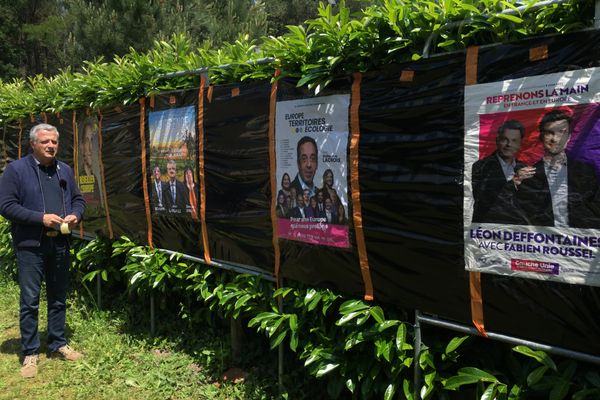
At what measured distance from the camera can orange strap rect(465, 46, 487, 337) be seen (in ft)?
7.68

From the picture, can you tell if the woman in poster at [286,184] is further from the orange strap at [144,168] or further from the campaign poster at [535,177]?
the orange strap at [144,168]

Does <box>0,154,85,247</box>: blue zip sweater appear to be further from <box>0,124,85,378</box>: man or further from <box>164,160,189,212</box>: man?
<box>164,160,189,212</box>: man

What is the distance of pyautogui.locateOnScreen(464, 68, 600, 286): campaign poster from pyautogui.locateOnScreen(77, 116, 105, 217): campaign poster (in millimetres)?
4274

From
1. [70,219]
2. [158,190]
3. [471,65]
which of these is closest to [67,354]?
[70,219]

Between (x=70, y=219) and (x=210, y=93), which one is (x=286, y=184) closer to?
(x=210, y=93)

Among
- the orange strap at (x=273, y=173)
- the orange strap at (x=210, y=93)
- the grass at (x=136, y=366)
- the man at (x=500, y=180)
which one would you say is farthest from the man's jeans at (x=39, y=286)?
the man at (x=500, y=180)

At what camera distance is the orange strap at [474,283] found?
7.68 ft

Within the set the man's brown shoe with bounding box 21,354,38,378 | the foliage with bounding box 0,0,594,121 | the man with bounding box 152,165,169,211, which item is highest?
the foliage with bounding box 0,0,594,121

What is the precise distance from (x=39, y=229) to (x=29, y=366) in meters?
1.18

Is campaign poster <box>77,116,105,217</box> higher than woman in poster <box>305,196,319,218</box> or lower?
higher

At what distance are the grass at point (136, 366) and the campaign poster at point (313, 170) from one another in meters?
1.36

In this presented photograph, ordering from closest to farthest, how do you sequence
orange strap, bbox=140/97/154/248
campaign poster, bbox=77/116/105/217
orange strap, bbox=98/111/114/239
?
1. orange strap, bbox=140/97/154/248
2. orange strap, bbox=98/111/114/239
3. campaign poster, bbox=77/116/105/217

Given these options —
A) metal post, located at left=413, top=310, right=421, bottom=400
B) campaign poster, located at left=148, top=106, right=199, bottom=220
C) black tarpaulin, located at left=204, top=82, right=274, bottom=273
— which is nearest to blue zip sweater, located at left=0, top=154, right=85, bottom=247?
campaign poster, located at left=148, top=106, right=199, bottom=220

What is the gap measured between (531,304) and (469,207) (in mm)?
Result: 520
